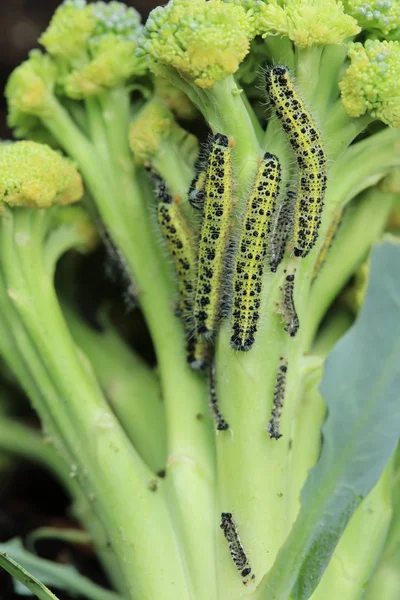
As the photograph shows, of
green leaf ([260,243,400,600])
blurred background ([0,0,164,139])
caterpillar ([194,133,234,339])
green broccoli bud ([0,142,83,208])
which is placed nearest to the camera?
green leaf ([260,243,400,600])

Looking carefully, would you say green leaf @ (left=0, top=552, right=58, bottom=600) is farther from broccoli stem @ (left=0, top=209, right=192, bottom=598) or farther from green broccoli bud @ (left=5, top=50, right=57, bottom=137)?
green broccoli bud @ (left=5, top=50, right=57, bottom=137)

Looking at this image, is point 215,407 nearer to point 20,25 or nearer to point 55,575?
point 55,575

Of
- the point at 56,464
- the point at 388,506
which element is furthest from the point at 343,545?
the point at 56,464

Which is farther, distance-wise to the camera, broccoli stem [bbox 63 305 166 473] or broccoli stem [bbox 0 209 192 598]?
broccoli stem [bbox 63 305 166 473]

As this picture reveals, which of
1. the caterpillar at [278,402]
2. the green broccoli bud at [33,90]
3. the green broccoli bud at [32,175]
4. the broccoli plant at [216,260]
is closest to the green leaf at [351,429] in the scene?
the broccoli plant at [216,260]

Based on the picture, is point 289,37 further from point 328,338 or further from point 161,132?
point 328,338

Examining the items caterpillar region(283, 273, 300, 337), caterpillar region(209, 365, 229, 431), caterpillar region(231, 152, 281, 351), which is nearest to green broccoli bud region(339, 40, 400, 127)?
caterpillar region(231, 152, 281, 351)
